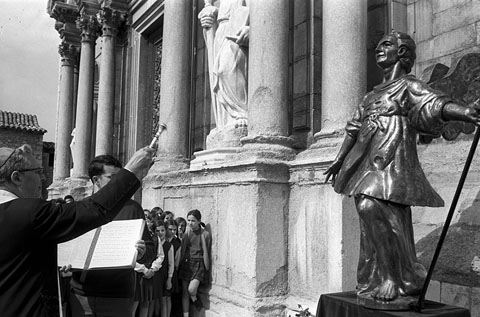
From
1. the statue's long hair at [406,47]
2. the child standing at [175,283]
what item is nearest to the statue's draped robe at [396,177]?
the statue's long hair at [406,47]

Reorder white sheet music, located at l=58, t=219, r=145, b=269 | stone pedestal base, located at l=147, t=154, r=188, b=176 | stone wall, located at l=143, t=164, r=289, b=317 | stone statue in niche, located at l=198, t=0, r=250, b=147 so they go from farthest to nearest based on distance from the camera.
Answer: stone pedestal base, located at l=147, t=154, r=188, b=176 → stone statue in niche, located at l=198, t=0, r=250, b=147 → stone wall, located at l=143, t=164, r=289, b=317 → white sheet music, located at l=58, t=219, r=145, b=269

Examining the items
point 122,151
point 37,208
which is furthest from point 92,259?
point 122,151

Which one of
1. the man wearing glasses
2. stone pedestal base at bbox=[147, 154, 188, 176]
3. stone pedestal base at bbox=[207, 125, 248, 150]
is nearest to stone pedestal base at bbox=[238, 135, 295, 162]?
stone pedestal base at bbox=[207, 125, 248, 150]

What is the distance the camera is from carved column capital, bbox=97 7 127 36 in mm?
12773

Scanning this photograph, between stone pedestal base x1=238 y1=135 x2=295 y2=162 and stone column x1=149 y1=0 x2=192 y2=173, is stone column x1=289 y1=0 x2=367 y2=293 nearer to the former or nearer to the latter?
stone pedestal base x1=238 y1=135 x2=295 y2=162

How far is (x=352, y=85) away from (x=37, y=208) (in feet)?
13.4

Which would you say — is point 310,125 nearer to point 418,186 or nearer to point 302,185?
point 302,185

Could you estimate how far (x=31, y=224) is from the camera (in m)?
2.11

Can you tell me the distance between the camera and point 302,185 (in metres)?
5.48

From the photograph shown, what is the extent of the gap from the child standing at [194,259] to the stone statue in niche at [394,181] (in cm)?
302

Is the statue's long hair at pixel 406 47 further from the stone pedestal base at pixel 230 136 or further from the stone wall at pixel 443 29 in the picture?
the stone pedestal base at pixel 230 136

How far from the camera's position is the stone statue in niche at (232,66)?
6723 mm

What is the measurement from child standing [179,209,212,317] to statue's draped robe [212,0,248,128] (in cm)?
153

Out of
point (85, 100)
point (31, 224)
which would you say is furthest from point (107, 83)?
point (31, 224)
